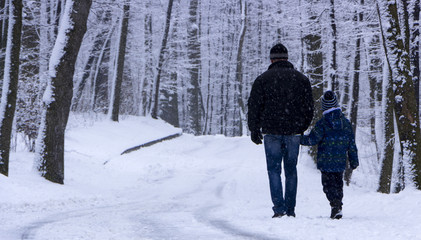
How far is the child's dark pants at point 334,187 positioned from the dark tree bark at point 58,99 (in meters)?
5.48

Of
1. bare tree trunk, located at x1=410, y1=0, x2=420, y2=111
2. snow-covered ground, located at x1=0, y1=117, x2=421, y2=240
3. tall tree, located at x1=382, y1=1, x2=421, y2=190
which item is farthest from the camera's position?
bare tree trunk, located at x1=410, y1=0, x2=420, y2=111

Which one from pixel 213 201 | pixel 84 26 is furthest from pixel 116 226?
pixel 84 26

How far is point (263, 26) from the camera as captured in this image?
42156 millimetres

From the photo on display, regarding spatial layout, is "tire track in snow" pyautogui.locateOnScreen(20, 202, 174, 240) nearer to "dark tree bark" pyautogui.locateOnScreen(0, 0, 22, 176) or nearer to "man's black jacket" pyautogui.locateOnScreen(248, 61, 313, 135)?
"man's black jacket" pyautogui.locateOnScreen(248, 61, 313, 135)

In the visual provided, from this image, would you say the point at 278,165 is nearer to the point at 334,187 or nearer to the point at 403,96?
Answer: the point at 334,187

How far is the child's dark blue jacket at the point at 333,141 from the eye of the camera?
595 cm

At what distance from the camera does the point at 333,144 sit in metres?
5.99

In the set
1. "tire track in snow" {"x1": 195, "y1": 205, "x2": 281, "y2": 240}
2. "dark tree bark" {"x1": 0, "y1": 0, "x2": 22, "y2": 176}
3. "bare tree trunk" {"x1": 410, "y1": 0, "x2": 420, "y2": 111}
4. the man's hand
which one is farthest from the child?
"bare tree trunk" {"x1": 410, "y1": 0, "x2": 420, "y2": 111}

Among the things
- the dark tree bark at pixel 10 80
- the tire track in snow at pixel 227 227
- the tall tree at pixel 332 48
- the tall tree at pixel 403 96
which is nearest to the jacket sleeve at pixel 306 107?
the tire track in snow at pixel 227 227

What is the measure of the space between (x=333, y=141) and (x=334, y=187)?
59cm

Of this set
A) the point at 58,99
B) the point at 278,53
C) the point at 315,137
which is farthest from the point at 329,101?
the point at 58,99

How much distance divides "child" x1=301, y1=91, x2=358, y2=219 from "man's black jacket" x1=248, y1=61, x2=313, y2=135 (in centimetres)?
20

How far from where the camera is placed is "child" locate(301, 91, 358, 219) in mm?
5941

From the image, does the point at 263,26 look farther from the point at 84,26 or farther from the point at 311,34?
the point at 84,26
